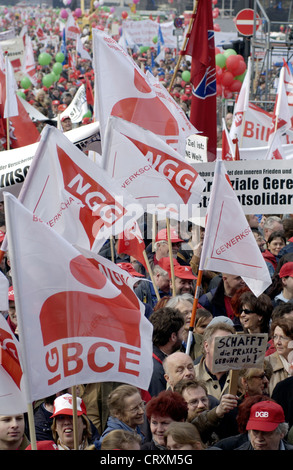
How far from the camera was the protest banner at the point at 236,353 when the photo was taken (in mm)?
4414

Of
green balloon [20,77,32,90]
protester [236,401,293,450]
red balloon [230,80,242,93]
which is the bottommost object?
green balloon [20,77,32,90]

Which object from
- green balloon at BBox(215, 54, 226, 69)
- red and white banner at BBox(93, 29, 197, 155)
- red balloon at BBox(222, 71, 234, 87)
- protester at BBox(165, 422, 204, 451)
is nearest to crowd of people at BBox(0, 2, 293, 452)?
protester at BBox(165, 422, 204, 451)

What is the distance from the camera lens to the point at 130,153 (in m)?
6.17

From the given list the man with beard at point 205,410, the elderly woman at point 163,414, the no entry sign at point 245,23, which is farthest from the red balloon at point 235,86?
the elderly woman at point 163,414

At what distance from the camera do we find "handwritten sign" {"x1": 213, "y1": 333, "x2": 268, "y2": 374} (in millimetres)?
4418

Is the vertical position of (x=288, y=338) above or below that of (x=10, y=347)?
below

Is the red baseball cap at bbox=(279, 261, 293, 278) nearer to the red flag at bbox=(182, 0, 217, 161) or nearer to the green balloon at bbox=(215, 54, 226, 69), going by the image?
the red flag at bbox=(182, 0, 217, 161)

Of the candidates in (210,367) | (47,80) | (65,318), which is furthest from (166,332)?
(47,80)

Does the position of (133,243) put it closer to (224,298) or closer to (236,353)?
(224,298)

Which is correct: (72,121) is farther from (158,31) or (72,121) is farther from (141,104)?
(158,31)

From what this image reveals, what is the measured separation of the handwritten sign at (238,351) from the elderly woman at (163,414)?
0.81 ft

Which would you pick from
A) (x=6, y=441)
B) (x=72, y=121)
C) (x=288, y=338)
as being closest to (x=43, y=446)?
(x=6, y=441)

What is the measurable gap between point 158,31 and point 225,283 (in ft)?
80.0

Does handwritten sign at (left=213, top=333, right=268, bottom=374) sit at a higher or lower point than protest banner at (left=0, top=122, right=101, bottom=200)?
lower
